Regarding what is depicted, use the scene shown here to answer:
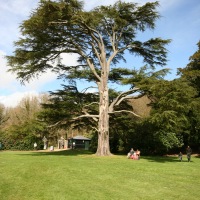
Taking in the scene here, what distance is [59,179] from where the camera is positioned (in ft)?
37.1

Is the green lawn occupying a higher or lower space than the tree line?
lower

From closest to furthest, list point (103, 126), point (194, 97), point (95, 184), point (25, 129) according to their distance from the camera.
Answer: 1. point (95, 184)
2. point (25, 129)
3. point (103, 126)
4. point (194, 97)

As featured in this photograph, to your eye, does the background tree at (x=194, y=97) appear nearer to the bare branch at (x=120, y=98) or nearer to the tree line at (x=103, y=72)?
the tree line at (x=103, y=72)

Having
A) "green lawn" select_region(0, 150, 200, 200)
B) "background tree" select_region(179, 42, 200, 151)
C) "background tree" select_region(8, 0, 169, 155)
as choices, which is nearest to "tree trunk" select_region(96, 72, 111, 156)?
"background tree" select_region(8, 0, 169, 155)

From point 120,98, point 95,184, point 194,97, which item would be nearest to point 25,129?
point 120,98

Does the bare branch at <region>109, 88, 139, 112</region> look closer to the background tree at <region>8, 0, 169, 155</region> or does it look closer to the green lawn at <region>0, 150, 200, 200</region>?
the background tree at <region>8, 0, 169, 155</region>

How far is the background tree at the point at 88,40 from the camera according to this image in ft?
68.4

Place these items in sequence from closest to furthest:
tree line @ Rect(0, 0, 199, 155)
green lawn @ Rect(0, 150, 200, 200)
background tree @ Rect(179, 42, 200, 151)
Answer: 1. green lawn @ Rect(0, 150, 200, 200)
2. tree line @ Rect(0, 0, 199, 155)
3. background tree @ Rect(179, 42, 200, 151)

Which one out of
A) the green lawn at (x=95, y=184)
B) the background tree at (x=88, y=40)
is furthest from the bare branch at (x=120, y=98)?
the green lawn at (x=95, y=184)

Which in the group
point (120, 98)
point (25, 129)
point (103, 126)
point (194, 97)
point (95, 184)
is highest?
point (194, 97)

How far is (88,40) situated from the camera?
81.8 ft

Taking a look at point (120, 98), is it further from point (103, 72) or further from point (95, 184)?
point (95, 184)

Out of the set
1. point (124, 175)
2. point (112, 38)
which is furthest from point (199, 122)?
point (124, 175)

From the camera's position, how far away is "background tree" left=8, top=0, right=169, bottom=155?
68.4ft
